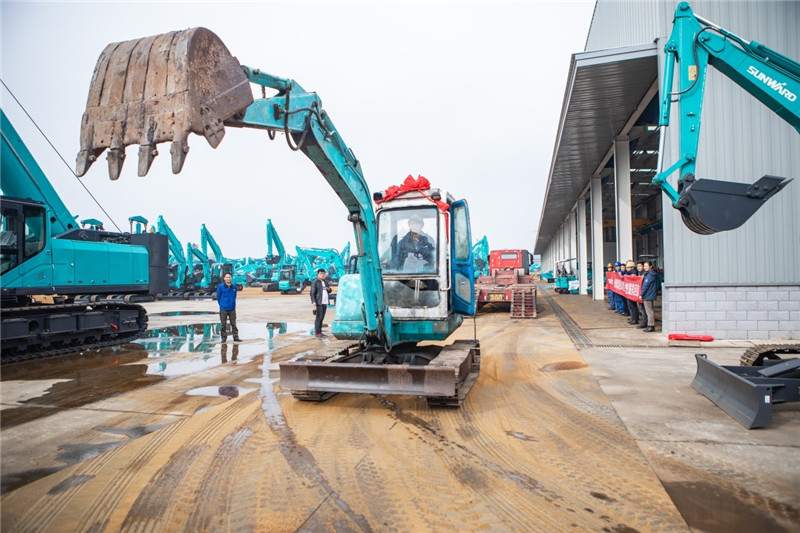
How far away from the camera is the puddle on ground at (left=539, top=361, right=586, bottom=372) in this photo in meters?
7.02

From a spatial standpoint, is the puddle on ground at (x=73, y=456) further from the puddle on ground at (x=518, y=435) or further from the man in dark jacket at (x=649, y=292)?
the man in dark jacket at (x=649, y=292)

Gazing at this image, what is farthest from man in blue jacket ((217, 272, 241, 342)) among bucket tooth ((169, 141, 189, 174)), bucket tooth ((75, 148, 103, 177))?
bucket tooth ((169, 141, 189, 174))

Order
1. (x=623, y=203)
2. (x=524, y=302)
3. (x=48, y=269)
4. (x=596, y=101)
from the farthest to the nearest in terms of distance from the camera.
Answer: (x=623, y=203) < (x=524, y=302) < (x=596, y=101) < (x=48, y=269)

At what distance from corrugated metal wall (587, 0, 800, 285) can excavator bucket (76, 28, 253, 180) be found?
9170 millimetres

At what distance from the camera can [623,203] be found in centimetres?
1608

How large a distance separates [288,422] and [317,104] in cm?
327

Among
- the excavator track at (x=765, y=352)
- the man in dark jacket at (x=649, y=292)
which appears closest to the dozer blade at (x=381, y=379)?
the excavator track at (x=765, y=352)

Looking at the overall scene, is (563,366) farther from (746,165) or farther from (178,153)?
(178,153)

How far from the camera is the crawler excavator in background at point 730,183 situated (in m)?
4.47

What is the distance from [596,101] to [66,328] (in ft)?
47.7

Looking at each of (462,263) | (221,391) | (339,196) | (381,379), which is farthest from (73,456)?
(462,263)

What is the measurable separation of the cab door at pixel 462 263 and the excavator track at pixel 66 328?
26.4 ft

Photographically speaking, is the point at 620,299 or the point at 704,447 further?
the point at 620,299

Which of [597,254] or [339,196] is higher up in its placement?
[339,196]
